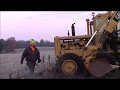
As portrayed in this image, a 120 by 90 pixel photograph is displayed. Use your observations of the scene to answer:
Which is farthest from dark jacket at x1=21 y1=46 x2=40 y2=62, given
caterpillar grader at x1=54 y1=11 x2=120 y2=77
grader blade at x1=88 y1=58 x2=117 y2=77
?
grader blade at x1=88 y1=58 x2=117 y2=77

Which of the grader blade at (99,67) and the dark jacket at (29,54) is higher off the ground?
the dark jacket at (29,54)

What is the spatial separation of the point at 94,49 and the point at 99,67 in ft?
3.87

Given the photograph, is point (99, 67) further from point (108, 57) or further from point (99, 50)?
point (99, 50)

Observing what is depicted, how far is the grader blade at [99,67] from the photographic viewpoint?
10578 mm

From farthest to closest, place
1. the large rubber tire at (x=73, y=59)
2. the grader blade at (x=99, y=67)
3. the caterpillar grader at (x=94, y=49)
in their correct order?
1. the large rubber tire at (x=73, y=59)
2. the caterpillar grader at (x=94, y=49)
3. the grader blade at (x=99, y=67)

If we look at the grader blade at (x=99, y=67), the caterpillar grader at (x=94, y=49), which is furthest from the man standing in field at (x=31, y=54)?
the grader blade at (x=99, y=67)

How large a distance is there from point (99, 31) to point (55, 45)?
199 cm

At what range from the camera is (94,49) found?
38.4 feet

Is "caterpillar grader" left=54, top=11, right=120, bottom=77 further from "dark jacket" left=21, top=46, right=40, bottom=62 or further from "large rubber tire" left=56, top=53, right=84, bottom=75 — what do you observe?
"dark jacket" left=21, top=46, right=40, bottom=62

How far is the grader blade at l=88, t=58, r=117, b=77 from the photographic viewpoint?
1058 centimetres

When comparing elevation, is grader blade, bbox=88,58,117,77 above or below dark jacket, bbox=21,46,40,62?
below

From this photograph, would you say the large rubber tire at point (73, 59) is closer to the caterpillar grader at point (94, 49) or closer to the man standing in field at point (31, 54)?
the caterpillar grader at point (94, 49)
